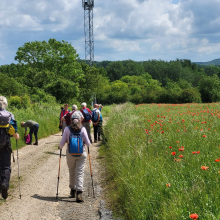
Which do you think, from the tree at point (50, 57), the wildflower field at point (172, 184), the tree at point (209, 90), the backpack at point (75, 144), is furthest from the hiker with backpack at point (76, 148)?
the tree at point (209, 90)

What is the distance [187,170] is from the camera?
476cm

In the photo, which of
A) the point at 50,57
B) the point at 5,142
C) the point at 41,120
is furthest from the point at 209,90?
the point at 5,142

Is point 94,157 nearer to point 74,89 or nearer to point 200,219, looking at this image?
point 200,219

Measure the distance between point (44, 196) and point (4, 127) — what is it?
6.09 ft

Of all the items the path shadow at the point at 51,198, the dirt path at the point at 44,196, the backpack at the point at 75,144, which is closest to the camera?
the dirt path at the point at 44,196

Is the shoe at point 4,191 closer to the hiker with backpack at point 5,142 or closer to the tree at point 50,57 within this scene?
the hiker with backpack at point 5,142

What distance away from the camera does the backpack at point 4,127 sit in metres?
5.65

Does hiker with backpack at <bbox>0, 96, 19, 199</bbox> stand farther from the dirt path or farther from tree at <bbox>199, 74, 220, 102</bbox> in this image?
tree at <bbox>199, 74, 220, 102</bbox>

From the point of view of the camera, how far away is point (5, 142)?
5766 millimetres

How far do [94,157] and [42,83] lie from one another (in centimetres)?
2662

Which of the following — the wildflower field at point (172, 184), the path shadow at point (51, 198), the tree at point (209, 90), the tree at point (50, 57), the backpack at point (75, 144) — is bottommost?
the path shadow at point (51, 198)

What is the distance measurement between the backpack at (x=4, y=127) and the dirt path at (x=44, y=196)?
1252 mm

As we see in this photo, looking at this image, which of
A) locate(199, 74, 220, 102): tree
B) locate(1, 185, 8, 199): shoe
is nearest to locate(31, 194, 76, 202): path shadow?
locate(1, 185, 8, 199): shoe

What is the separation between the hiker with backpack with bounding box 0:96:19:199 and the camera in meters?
5.68
